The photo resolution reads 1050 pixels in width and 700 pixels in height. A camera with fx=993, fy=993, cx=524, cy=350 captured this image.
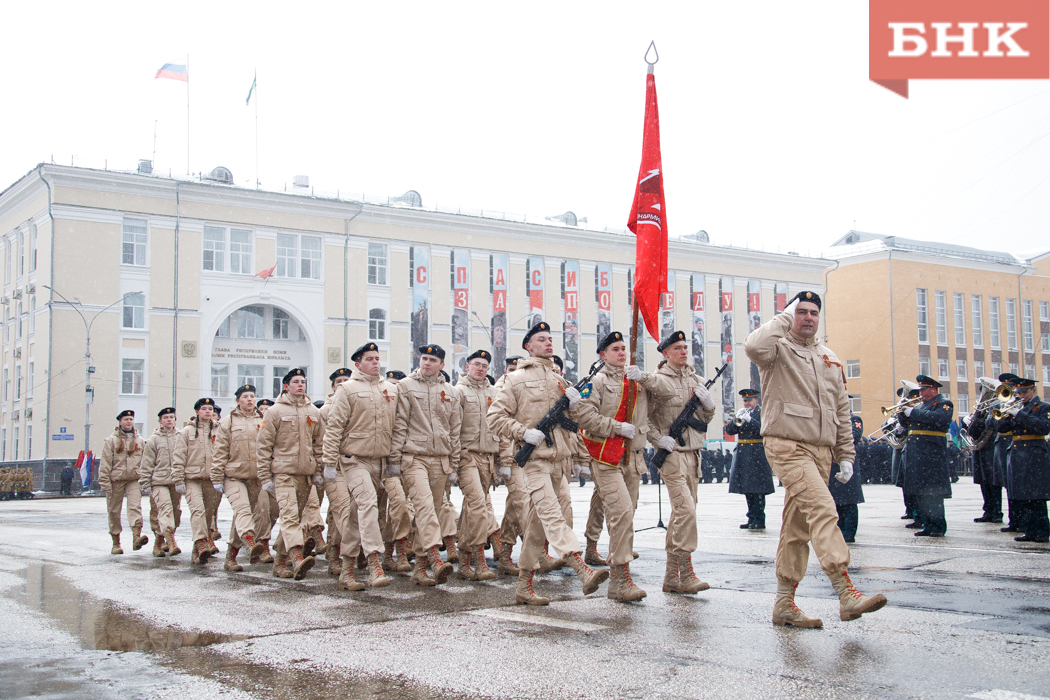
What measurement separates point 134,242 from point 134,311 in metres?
3.10

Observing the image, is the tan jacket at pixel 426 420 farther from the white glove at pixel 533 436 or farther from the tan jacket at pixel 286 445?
the white glove at pixel 533 436

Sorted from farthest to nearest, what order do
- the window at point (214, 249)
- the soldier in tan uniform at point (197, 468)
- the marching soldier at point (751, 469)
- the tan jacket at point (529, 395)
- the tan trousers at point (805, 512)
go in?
the window at point (214, 249)
the marching soldier at point (751, 469)
the soldier in tan uniform at point (197, 468)
the tan jacket at point (529, 395)
the tan trousers at point (805, 512)

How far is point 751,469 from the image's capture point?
13.7 m

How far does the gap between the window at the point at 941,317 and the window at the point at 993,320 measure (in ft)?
12.6

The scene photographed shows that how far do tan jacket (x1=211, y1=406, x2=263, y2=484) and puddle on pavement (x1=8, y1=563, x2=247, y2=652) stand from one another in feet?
6.92

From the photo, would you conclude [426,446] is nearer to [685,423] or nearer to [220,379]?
[685,423]

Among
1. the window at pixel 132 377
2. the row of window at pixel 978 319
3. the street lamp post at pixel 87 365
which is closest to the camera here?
the street lamp post at pixel 87 365

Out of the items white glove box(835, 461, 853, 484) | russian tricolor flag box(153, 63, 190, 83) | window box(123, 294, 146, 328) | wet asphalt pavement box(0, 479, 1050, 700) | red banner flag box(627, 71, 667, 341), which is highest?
russian tricolor flag box(153, 63, 190, 83)

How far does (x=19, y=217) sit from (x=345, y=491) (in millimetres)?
43757

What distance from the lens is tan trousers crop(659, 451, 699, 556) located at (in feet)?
25.2

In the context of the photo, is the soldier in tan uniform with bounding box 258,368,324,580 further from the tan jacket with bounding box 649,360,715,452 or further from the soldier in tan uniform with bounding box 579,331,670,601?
the tan jacket with bounding box 649,360,715,452

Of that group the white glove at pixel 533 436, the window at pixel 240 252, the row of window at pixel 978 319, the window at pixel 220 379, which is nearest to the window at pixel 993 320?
the row of window at pixel 978 319

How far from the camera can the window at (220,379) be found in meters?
46.7

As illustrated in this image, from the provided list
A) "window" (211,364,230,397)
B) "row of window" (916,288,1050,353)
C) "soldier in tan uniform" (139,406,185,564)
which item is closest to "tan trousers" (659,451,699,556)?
"soldier in tan uniform" (139,406,185,564)
